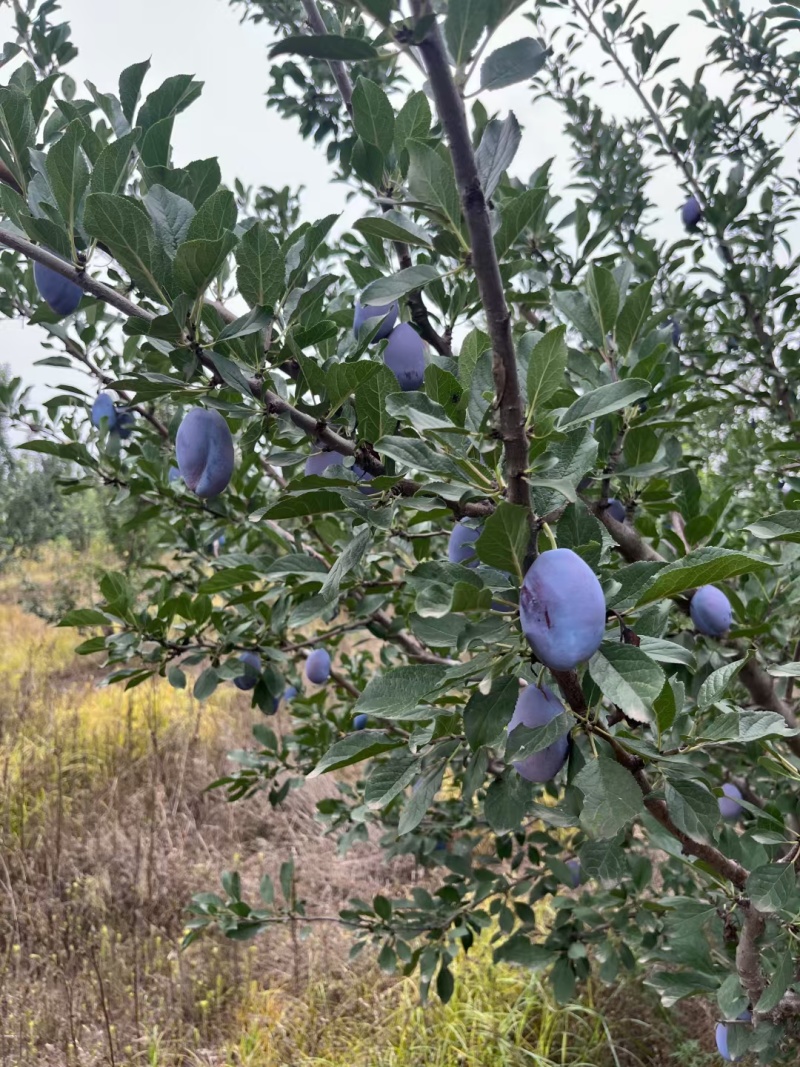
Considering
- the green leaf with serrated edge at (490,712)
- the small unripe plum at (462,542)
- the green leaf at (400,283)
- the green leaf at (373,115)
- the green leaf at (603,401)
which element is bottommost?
the green leaf with serrated edge at (490,712)

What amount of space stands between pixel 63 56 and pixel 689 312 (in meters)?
1.26

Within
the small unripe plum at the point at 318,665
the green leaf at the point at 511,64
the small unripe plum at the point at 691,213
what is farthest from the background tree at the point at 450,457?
the small unripe plum at the point at 691,213

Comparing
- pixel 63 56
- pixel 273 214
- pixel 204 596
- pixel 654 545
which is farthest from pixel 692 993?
pixel 273 214

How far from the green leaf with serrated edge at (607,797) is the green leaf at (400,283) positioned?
0.38 meters

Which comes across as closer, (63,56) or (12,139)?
(12,139)

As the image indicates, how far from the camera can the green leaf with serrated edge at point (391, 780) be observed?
0.61 meters

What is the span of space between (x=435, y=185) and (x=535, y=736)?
39 cm

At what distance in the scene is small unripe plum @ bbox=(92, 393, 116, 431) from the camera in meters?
1.23

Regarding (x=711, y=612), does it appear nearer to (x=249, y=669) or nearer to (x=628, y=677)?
(x=628, y=677)

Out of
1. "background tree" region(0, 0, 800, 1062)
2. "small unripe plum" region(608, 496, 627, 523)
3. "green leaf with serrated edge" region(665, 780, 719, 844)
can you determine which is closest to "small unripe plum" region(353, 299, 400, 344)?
"background tree" region(0, 0, 800, 1062)

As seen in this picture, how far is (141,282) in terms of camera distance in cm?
54

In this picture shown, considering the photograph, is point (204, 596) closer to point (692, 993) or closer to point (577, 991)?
point (692, 993)

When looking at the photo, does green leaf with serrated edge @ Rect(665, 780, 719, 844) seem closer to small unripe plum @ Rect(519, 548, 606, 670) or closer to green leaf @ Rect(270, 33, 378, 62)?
small unripe plum @ Rect(519, 548, 606, 670)

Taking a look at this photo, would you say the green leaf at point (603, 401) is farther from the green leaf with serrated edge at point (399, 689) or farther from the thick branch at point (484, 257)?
the green leaf with serrated edge at point (399, 689)
